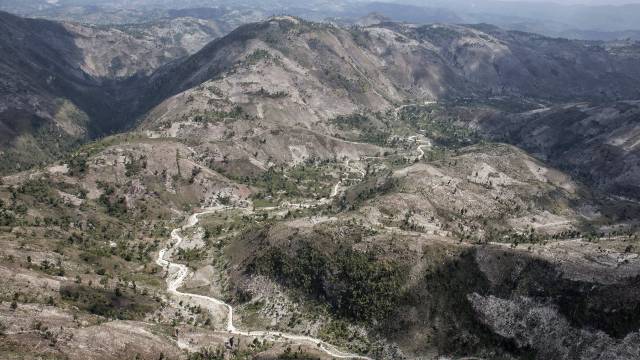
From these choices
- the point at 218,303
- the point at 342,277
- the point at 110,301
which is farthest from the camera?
the point at 218,303

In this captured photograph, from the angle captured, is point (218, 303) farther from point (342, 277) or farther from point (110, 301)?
point (342, 277)

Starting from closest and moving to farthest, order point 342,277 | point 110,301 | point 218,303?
point 110,301 < point 342,277 < point 218,303

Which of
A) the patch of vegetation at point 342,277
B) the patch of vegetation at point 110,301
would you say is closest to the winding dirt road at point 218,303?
the patch of vegetation at point 342,277

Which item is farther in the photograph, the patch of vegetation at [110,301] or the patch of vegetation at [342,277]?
the patch of vegetation at [342,277]

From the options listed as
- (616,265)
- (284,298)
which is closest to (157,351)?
(284,298)

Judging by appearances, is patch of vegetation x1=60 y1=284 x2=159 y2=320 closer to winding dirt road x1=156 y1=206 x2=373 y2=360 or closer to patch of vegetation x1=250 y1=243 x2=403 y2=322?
winding dirt road x1=156 y1=206 x2=373 y2=360

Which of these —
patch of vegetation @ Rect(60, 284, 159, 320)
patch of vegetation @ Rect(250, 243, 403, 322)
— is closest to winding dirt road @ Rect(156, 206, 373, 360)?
patch of vegetation @ Rect(250, 243, 403, 322)

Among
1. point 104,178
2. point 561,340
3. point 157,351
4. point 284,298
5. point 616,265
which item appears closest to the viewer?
point 157,351

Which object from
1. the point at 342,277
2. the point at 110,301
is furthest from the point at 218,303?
the point at 342,277

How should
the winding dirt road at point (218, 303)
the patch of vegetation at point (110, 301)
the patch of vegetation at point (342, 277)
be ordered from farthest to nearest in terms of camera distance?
the patch of vegetation at point (342, 277), the winding dirt road at point (218, 303), the patch of vegetation at point (110, 301)

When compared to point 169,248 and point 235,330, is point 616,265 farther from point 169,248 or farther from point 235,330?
point 169,248

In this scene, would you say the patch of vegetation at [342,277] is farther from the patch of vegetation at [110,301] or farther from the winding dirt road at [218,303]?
the patch of vegetation at [110,301]
